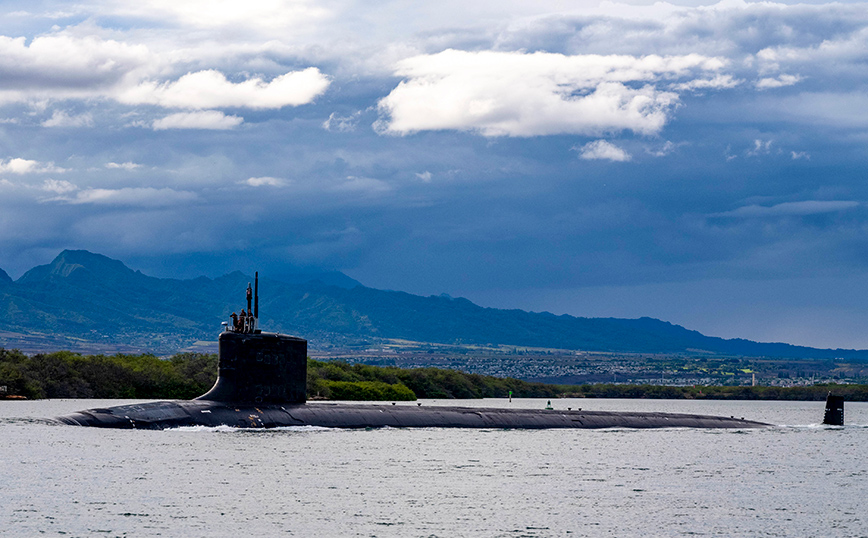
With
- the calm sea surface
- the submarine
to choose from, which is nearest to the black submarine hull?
the submarine

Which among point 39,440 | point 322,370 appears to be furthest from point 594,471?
point 322,370

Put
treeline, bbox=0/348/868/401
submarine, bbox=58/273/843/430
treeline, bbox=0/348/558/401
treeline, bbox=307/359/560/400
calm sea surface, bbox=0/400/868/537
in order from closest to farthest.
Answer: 1. calm sea surface, bbox=0/400/868/537
2. submarine, bbox=58/273/843/430
3. treeline, bbox=0/348/558/401
4. treeline, bbox=0/348/868/401
5. treeline, bbox=307/359/560/400

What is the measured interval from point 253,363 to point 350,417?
788 cm

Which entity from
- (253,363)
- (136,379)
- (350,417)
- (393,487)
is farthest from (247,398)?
(136,379)

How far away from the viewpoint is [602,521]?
106 feet

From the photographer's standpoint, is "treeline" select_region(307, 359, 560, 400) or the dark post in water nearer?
the dark post in water

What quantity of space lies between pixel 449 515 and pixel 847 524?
504 inches

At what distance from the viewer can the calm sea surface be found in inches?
1206

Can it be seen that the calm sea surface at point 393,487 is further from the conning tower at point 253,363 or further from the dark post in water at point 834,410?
the dark post in water at point 834,410

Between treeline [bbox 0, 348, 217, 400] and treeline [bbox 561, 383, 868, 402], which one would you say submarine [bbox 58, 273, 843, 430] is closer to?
treeline [bbox 0, 348, 217, 400]

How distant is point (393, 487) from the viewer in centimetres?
3822

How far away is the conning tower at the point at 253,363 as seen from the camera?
4775 cm

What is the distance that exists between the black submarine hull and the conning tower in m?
0.53

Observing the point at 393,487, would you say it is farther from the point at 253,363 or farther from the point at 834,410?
the point at 834,410
